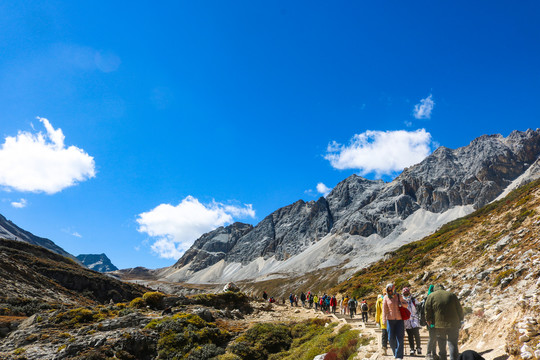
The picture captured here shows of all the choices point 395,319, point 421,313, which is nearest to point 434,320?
point 395,319

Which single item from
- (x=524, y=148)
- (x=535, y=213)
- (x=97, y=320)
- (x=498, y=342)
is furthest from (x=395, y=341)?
(x=524, y=148)

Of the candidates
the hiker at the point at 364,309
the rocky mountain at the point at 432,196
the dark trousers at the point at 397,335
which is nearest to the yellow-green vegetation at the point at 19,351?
the dark trousers at the point at 397,335

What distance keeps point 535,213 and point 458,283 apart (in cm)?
1056

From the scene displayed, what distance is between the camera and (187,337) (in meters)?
19.4

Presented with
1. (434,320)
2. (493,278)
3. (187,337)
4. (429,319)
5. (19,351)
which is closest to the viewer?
(434,320)

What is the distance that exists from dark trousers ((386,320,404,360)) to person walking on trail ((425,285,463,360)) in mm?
1084

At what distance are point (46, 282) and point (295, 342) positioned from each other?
33.4 meters

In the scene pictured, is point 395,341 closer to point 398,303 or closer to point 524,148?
point 398,303

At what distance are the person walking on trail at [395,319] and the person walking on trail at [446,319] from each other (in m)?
1.02

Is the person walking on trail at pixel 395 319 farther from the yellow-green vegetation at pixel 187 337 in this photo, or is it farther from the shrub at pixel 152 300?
the shrub at pixel 152 300

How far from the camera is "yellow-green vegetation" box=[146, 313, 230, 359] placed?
18016mm

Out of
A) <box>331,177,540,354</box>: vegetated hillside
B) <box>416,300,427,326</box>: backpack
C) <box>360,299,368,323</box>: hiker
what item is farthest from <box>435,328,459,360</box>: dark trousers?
<box>360,299,368,323</box>: hiker

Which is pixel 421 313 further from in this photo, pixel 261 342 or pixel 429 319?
pixel 261 342

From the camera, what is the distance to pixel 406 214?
171750 millimetres
